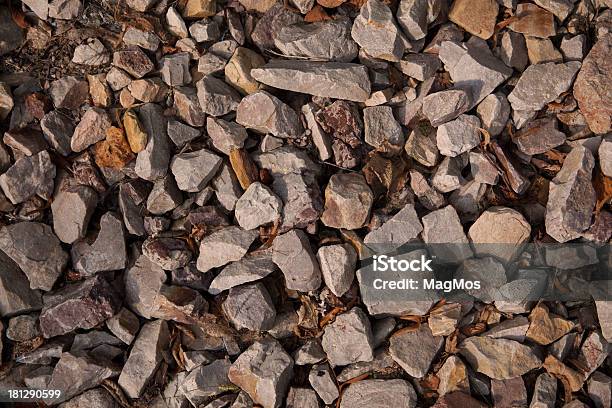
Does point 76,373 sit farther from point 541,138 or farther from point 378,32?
point 541,138

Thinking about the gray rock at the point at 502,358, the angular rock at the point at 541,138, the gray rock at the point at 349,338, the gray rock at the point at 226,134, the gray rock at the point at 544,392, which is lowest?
the gray rock at the point at 544,392

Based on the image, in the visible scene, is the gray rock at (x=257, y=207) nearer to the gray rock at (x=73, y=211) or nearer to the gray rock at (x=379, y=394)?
the gray rock at (x=73, y=211)

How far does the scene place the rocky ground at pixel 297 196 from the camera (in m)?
2.83

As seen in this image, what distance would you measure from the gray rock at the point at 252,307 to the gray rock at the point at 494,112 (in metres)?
1.34

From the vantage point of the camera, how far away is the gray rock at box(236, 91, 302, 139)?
2.85m

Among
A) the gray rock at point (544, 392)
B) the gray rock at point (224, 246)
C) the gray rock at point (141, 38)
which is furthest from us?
the gray rock at point (141, 38)

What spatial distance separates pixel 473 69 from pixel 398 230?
845 mm

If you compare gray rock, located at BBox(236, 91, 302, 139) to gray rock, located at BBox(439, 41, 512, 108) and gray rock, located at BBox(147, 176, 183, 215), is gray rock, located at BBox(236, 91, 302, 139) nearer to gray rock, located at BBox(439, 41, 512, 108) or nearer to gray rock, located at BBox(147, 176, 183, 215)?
gray rock, located at BBox(147, 176, 183, 215)

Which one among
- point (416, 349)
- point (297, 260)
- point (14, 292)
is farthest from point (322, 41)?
point (14, 292)

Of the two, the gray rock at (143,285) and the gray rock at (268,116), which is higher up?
the gray rock at (268,116)

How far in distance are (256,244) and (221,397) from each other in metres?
0.76

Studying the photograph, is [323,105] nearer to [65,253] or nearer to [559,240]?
[559,240]

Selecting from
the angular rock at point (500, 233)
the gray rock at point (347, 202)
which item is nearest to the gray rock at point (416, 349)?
the angular rock at point (500, 233)

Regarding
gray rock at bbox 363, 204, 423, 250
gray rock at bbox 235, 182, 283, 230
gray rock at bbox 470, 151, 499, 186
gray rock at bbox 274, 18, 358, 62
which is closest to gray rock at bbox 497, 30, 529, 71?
gray rock at bbox 470, 151, 499, 186
